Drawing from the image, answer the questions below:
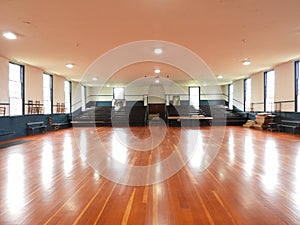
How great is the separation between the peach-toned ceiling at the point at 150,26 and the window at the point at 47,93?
3.35 m

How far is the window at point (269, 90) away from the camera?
1056cm

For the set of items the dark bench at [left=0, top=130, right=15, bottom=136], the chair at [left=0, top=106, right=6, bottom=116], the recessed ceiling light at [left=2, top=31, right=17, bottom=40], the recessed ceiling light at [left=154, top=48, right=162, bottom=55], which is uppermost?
the recessed ceiling light at [left=154, top=48, right=162, bottom=55]

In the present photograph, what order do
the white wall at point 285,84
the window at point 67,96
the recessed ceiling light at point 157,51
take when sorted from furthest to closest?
the window at point 67,96 → the white wall at point 285,84 → the recessed ceiling light at point 157,51

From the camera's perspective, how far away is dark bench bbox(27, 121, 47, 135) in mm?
8944

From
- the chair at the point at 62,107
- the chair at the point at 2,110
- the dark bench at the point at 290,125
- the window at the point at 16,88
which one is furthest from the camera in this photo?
the chair at the point at 62,107

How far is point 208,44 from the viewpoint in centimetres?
632

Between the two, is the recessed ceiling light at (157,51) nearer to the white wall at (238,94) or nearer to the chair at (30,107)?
the chair at (30,107)

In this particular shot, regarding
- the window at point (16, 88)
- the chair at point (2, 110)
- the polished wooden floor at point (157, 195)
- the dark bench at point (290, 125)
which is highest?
the window at point (16, 88)

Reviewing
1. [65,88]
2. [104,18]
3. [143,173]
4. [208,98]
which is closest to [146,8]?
[104,18]

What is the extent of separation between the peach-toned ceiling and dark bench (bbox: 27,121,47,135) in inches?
109

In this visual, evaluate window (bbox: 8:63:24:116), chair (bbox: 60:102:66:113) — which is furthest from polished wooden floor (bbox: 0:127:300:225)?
chair (bbox: 60:102:66:113)

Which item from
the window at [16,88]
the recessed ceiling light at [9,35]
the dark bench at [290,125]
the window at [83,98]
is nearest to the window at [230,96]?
the dark bench at [290,125]

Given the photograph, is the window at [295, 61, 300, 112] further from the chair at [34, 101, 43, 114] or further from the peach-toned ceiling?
the chair at [34, 101, 43, 114]

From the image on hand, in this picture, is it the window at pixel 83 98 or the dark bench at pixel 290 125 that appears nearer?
the dark bench at pixel 290 125
